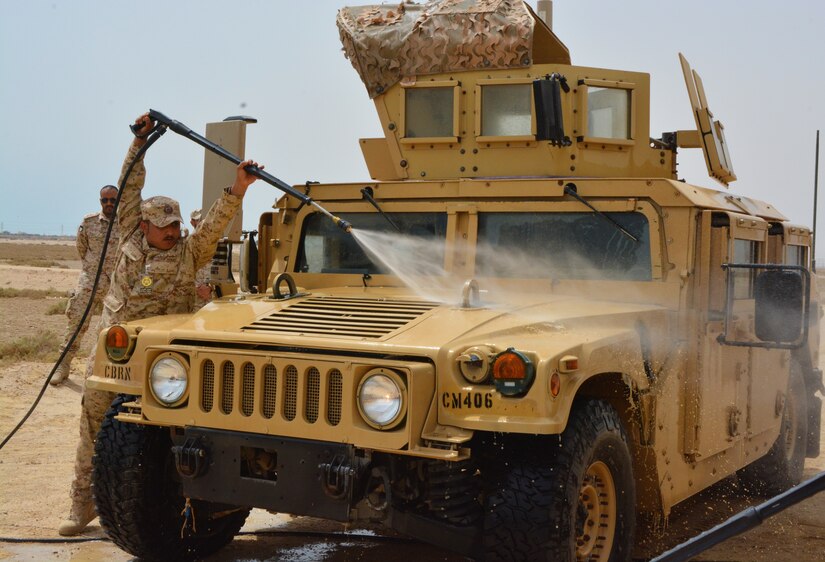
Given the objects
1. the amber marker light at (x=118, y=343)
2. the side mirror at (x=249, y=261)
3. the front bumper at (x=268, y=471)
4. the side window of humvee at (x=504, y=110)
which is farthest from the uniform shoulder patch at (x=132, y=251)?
the side window of humvee at (x=504, y=110)

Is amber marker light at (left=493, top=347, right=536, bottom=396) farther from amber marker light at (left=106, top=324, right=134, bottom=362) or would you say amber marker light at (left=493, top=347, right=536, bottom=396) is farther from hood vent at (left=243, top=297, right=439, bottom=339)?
amber marker light at (left=106, top=324, right=134, bottom=362)

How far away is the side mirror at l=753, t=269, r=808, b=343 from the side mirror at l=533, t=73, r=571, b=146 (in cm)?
173

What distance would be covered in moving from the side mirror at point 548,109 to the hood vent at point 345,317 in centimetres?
156

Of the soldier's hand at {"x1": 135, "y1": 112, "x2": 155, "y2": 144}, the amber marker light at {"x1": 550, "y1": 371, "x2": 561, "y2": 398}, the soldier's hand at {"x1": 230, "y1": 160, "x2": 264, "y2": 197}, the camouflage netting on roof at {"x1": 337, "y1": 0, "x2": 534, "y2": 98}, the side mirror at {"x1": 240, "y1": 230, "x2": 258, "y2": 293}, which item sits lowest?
the amber marker light at {"x1": 550, "y1": 371, "x2": 561, "y2": 398}

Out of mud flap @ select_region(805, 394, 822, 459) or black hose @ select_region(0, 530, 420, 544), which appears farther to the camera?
mud flap @ select_region(805, 394, 822, 459)

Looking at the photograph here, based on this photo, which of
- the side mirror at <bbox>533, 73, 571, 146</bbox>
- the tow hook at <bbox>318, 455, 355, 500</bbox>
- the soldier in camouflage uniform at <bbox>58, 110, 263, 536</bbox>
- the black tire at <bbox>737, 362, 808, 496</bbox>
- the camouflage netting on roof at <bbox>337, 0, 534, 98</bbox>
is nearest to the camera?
the tow hook at <bbox>318, 455, 355, 500</bbox>

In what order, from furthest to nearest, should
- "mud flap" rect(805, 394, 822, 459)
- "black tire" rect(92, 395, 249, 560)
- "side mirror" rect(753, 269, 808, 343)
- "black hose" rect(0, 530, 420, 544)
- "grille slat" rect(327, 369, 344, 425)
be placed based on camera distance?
"mud flap" rect(805, 394, 822, 459), "black hose" rect(0, 530, 420, 544), "black tire" rect(92, 395, 249, 560), "side mirror" rect(753, 269, 808, 343), "grille slat" rect(327, 369, 344, 425)

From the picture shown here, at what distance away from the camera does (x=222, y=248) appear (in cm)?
645

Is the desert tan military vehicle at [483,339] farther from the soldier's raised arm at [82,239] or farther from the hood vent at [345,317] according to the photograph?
the soldier's raised arm at [82,239]

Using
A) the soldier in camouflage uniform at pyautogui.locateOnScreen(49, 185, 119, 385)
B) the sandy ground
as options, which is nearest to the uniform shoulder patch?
the sandy ground

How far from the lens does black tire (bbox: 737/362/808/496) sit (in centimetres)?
721

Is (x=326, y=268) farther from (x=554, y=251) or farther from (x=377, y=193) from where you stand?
(x=554, y=251)

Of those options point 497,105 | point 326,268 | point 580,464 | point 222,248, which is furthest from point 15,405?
point 580,464

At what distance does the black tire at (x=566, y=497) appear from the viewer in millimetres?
3918
